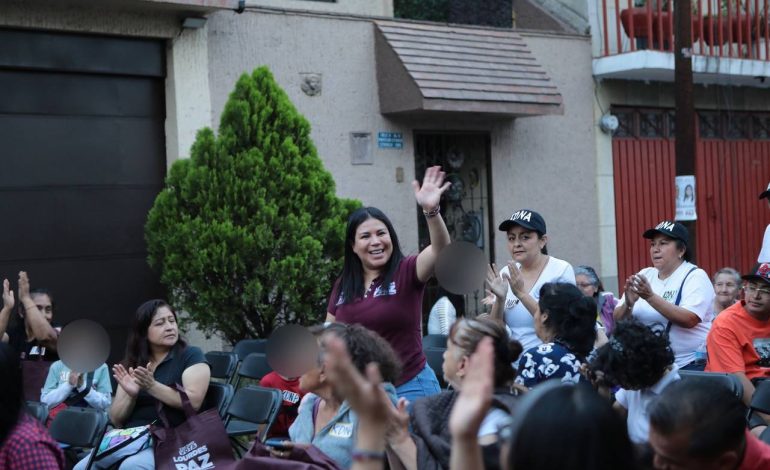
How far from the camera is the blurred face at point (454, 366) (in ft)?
12.6

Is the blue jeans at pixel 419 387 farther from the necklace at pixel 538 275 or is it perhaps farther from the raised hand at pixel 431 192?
the necklace at pixel 538 275

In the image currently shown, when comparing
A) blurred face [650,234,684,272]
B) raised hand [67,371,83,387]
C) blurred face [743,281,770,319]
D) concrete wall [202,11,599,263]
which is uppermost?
concrete wall [202,11,599,263]

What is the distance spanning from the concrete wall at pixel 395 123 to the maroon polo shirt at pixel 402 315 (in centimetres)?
568

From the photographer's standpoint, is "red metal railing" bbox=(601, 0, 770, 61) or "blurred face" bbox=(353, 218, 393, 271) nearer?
"blurred face" bbox=(353, 218, 393, 271)

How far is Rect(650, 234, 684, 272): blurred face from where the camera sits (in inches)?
244

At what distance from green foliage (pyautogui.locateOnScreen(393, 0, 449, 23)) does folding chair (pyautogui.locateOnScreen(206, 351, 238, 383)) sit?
8026 mm

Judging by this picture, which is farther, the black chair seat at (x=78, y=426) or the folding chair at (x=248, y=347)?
the folding chair at (x=248, y=347)

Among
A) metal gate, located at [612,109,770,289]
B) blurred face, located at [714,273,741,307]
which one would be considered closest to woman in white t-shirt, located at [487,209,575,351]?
blurred face, located at [714,273,741,307]

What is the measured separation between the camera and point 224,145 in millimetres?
8836

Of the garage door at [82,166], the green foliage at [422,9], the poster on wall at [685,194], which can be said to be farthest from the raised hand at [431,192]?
the green foliage at [422,9]

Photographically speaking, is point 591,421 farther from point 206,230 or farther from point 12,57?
point 12,57

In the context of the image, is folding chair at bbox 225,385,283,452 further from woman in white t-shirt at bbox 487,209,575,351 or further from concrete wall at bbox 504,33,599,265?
concrete wall at bbox 504,33,599,265

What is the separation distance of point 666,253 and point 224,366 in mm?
3196

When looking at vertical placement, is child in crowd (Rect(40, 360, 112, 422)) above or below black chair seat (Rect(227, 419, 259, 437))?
above
